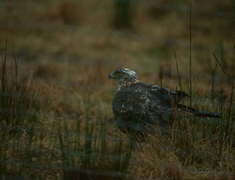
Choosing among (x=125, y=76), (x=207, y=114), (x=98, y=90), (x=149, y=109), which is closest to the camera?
(x=207, y=114)

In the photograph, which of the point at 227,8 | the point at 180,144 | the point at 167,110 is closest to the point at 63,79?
the point at 167,110

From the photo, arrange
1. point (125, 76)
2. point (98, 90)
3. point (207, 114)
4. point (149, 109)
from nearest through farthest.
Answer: point (207, 114), point (149, 109), point (125, 76), point (98, 90)

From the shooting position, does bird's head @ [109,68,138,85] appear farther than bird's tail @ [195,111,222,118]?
Yes

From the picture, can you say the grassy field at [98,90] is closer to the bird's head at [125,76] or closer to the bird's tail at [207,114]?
the bird's tail at [207,114]

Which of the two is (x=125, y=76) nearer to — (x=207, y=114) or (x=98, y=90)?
(x=98, y=90)

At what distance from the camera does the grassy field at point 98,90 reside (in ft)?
8.13

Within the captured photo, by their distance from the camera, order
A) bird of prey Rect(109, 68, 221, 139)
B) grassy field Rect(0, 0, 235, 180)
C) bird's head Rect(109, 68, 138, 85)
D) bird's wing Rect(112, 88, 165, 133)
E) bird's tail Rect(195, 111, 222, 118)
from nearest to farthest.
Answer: grassy field Rect(0, 0, 235, 180) < bird's tail Rect(195, 111, 222, 118) < bird of prey Rect(109, 68, 221, 139) < bird's wing Rect(112, 88, 165, 133) < bird's head Rect(109, 68, 138, 85)

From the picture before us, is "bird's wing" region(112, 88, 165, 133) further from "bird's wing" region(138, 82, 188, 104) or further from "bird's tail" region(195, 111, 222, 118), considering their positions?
"bird's tail" region(195, 111, 222, 118)

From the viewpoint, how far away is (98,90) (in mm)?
4918

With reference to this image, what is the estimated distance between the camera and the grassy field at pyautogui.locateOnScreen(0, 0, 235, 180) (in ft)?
8.13

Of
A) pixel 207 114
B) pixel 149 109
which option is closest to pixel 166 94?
pixel 149 109

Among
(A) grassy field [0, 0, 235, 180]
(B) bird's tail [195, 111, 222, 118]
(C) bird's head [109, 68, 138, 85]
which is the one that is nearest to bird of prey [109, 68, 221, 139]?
(B) bird's tail [195, 111, 222, 118]

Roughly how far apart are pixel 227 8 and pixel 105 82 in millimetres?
4146

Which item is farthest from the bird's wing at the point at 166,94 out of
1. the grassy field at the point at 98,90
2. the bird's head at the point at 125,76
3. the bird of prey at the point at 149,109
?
the bird's head at the point at 125,76
